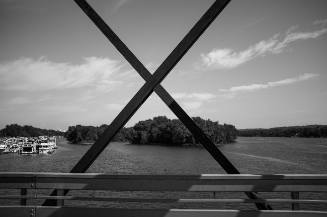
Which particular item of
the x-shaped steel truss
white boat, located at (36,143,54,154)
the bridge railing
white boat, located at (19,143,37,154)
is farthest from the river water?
the x-shaped steel truss

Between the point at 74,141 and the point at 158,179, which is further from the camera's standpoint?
the point at 74,141

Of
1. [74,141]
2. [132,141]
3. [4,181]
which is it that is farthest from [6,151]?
[4,181]

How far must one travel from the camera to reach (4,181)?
310cm

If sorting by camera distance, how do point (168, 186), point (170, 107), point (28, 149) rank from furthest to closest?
point (28, 149) → point (170, 107) → point (168, 186)

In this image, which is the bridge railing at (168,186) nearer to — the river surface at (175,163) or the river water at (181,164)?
the river water at (181,164)

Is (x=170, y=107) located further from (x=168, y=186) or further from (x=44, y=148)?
(x=44, y=148)

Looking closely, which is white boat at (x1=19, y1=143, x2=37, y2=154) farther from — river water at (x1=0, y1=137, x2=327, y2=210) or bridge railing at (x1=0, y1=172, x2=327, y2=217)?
bridge railing at (x1=0, y1=172, x2=327, y2=217)

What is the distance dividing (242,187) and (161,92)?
1298 millimetres

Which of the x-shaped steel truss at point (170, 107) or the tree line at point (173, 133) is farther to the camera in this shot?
the tree line at point (173, 133)

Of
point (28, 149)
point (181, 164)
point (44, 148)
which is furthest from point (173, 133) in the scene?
point (181, 164)

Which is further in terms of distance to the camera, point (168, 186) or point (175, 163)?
point (175, 163)

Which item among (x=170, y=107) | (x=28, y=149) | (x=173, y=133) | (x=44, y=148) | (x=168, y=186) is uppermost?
(x=170, y=107)

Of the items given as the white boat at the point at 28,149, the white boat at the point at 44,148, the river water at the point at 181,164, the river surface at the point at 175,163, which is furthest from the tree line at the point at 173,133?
the river water at the point at 181,164

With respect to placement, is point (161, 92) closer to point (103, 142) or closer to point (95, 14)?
point (103, 142)
